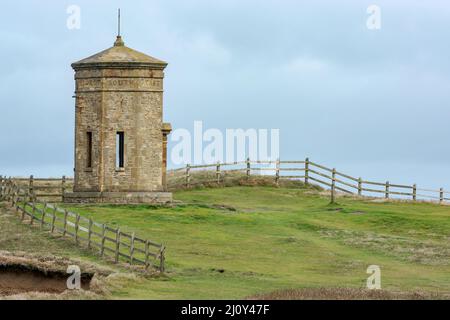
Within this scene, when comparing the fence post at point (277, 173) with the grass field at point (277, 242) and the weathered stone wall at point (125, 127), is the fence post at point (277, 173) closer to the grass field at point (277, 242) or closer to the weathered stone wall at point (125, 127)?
the grass field at point (277, 242)

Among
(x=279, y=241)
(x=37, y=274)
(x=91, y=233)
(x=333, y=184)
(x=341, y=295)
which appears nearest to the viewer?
(x=341, y=295)

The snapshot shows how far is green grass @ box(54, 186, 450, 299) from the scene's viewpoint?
3900cm

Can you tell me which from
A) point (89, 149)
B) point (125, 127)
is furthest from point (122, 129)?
point (89, 149)

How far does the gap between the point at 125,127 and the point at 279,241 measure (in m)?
13.2

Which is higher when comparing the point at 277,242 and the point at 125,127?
the point at 125,127

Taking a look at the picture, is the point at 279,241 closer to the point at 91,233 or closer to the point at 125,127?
the point at 91,233

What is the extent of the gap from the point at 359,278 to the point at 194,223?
14.7 m

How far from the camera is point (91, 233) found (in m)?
46.0

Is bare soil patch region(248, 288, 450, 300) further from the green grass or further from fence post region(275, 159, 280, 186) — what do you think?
fence post region(275, 159, 280, 186)

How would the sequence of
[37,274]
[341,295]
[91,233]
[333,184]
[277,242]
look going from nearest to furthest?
[341,295] → [37,274] → [91,233] → [277,242] → [333,184]

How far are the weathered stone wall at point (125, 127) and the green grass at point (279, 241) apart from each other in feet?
6.77

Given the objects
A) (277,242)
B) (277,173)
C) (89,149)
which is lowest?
(277,242)

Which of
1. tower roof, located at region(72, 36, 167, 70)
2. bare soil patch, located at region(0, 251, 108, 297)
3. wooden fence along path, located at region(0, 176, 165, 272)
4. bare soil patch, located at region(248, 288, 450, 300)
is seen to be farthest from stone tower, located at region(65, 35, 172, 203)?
bare soil patch, located at region(248, 288, 450, 300)

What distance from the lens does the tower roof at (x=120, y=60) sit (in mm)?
60094
